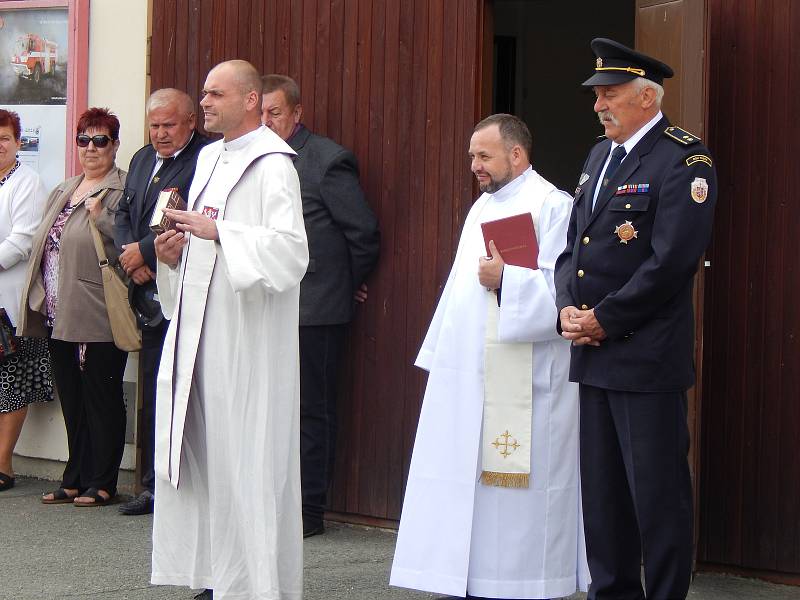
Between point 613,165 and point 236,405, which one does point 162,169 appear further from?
point 613,165

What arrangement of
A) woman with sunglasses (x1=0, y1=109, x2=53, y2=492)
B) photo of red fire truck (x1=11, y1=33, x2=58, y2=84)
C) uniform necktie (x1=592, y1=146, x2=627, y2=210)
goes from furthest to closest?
photo of red fire truck (x1=11, y1=33, x2=58, y2=84) → woman with sunglasses (x1=0, y1=109, x2=53, y2=492) → uniform necktie (x1=592, y1=146, x2=627, y2=210)

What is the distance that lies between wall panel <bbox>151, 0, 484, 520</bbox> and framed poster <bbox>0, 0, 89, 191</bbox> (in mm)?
1500

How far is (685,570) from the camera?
4.28 meters

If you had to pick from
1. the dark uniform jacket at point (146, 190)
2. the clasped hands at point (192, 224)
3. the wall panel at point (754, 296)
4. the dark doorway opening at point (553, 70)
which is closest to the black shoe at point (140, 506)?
the dark uniform jacket at point (146, 190)

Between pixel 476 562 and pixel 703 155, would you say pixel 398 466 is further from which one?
pixel 703 155

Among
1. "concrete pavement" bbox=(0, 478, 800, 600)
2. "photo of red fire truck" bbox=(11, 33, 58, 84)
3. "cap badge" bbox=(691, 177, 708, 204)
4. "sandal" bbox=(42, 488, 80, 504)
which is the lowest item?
"concrete pavement" bbox=(0, 478, 800, 600)

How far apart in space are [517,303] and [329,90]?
232 centimetres

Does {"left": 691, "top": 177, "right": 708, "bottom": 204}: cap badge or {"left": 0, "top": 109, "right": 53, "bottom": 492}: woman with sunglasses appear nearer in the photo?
{"left": 691, "top": 177, "right": 708, "bottom": 204}: cap badge

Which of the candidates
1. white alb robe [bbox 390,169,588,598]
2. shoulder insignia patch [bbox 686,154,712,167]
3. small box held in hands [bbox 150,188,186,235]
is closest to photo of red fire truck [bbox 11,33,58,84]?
small box held in hands [bbox 150,188,186,235]

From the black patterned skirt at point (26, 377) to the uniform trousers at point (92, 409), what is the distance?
33 cm

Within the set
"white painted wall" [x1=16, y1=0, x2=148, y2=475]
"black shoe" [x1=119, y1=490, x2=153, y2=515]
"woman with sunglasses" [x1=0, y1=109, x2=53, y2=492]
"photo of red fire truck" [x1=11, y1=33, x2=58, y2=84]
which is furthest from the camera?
"photo of red fire truck" [x1=11, y1=33, x2=58, y2=84]

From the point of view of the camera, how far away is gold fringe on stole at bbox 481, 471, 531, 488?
16.6 feet

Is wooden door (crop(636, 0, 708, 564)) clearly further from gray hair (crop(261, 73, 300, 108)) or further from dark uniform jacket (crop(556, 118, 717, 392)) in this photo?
gray hair (crop(261, 73, 300, 108))

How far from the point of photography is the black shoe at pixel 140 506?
7.00m
